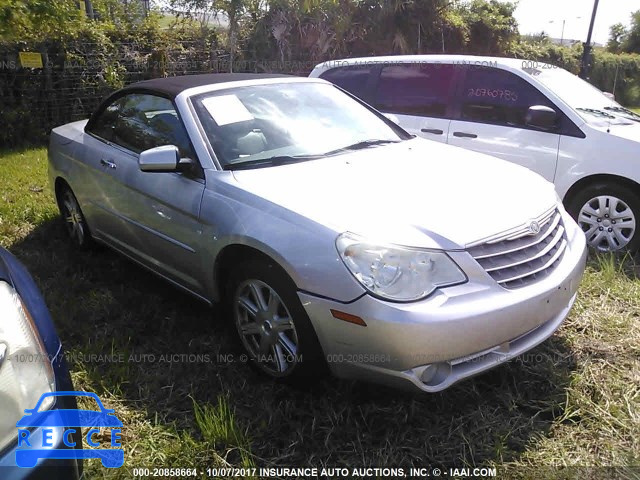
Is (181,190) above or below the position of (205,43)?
below

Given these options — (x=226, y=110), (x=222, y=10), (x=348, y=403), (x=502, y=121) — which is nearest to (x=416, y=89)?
(x=502, y=121)

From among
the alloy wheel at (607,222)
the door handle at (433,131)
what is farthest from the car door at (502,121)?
the alloy wheel at (607,222)

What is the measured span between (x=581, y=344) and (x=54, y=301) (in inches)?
136

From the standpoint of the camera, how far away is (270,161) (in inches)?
121

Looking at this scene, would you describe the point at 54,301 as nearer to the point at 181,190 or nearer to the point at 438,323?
the point at 181,190

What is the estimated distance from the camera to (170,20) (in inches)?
436

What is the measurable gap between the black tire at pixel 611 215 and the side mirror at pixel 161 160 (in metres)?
3.41

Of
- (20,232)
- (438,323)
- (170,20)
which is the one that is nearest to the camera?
(438,323)

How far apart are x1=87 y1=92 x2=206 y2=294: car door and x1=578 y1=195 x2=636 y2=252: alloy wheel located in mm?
3319

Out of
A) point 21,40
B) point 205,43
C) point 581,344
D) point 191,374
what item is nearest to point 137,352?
point 191,374

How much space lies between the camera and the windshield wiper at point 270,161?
3.02 m

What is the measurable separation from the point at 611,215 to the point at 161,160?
3624 millimetres

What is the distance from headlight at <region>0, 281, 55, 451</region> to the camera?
1629mm

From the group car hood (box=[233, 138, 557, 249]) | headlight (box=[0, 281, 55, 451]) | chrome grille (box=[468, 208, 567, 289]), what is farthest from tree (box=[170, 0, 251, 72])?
headlight (box=[0, 281, 55, 451])
